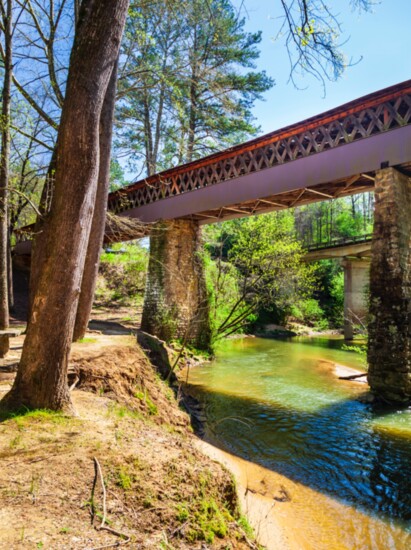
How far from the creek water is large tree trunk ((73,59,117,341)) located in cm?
343

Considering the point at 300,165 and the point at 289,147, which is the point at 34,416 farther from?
the point at 289,147

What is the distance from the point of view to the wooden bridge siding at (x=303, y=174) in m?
8.59

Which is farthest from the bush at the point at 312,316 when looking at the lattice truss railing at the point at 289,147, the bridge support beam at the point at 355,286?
the lattice truss railing at the point at 289,147

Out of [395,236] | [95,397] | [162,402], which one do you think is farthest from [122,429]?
[395,236]

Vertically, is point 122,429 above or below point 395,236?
below

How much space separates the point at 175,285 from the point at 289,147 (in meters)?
6.57

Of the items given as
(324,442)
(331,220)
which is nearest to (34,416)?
(324,442)

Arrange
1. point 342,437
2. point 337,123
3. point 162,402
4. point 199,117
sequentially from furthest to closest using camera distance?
point 199,117 → point 337,123 → point 342,437 → point 162,402

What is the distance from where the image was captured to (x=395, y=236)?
8680 millimetres

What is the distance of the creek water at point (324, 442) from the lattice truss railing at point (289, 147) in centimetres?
642

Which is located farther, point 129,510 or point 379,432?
point 379,432

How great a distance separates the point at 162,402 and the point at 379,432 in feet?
14.0

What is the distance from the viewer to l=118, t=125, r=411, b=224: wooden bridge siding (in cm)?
859

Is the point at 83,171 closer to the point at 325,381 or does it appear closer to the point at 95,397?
the point at 95,397
